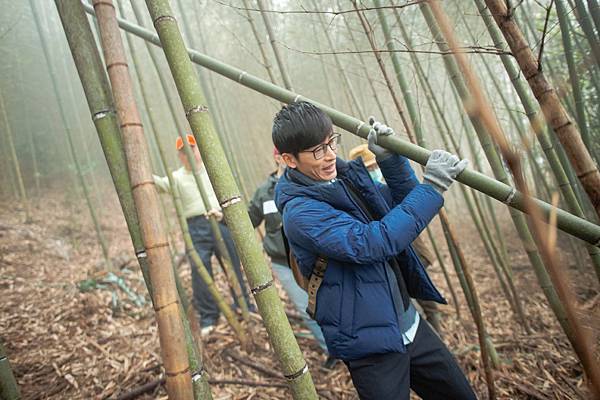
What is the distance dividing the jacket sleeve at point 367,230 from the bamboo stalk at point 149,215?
1.55ft

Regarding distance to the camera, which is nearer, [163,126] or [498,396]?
[498,396]

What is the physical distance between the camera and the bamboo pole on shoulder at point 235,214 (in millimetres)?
1011

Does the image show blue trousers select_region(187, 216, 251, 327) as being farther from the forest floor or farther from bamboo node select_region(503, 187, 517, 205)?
bamboo node select_region(503, 187, 517, 205)

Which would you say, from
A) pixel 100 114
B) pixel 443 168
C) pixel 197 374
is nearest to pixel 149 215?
pixel 100 114

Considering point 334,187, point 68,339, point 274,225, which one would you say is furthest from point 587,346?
point 68,339

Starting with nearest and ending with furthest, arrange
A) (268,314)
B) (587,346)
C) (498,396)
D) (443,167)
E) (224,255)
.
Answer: (587,346) → (268,314) → (443,167) → (498,396) → (224,255)

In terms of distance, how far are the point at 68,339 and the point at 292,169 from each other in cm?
302

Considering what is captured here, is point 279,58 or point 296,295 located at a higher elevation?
point 279,58

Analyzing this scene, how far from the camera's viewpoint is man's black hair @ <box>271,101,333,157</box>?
1.26 metres

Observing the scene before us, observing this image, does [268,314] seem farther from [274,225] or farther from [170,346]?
[274,225]

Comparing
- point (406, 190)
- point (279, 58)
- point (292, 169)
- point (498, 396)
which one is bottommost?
point (498, 396)

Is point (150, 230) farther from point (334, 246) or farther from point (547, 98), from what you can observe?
point (547, 98)

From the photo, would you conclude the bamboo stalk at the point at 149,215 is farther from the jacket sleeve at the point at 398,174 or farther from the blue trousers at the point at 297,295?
the blue trousers at the point at 297,295

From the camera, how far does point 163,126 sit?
32.3 ft
